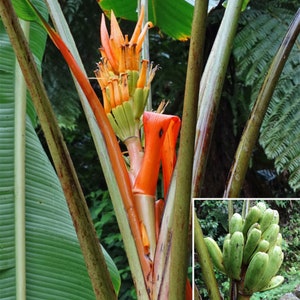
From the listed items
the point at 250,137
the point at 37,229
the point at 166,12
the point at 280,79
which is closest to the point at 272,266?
the point at 250,137

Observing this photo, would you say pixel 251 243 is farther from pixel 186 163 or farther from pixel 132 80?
pixel 132 80

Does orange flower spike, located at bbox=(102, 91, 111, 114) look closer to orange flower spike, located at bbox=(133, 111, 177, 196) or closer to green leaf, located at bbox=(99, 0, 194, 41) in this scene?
orange flower spike, located at bbox=(133, 111, 177, 196)

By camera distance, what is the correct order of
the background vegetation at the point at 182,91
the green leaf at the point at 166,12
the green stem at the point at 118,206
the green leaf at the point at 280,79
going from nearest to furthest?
the green stem at the point at 118,206, the green leaf at the point at 166,12, the green leaf at the point at 280,79, the background vegetation at the point at 182,91

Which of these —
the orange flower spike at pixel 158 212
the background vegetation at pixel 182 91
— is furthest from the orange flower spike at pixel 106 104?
the background vegetation at pixel 182 91

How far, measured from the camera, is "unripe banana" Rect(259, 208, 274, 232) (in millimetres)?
372

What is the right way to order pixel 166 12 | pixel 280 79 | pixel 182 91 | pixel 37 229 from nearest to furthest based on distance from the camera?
pixel 37 229 < pixel 166 12 < pixel 280 79 < pixel 182 91

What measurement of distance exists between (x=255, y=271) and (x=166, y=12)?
695 millimetres

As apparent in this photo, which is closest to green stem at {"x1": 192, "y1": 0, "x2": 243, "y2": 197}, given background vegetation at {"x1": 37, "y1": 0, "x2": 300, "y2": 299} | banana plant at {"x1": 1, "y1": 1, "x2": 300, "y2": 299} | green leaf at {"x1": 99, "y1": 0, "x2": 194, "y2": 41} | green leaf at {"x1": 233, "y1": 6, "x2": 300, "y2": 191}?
banana plant at {"x1": 1, "y1": 1, "x2": 300, "y2": 299}

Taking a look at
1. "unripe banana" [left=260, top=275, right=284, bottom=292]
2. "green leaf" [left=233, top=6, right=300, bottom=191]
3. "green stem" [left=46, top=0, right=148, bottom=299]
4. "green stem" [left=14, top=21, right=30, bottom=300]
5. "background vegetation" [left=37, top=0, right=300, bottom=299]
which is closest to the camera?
"unripe banana" [left=260, top=275, right=284, bottom=292]

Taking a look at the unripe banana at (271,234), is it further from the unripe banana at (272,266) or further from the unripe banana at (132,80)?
the unripe banana at (132,80)

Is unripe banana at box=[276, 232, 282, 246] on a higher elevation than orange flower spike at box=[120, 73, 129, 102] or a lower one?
lower

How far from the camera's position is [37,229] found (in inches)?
26.6

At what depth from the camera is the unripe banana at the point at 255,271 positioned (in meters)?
0.38

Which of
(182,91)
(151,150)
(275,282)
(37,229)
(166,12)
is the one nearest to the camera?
(275,282)
